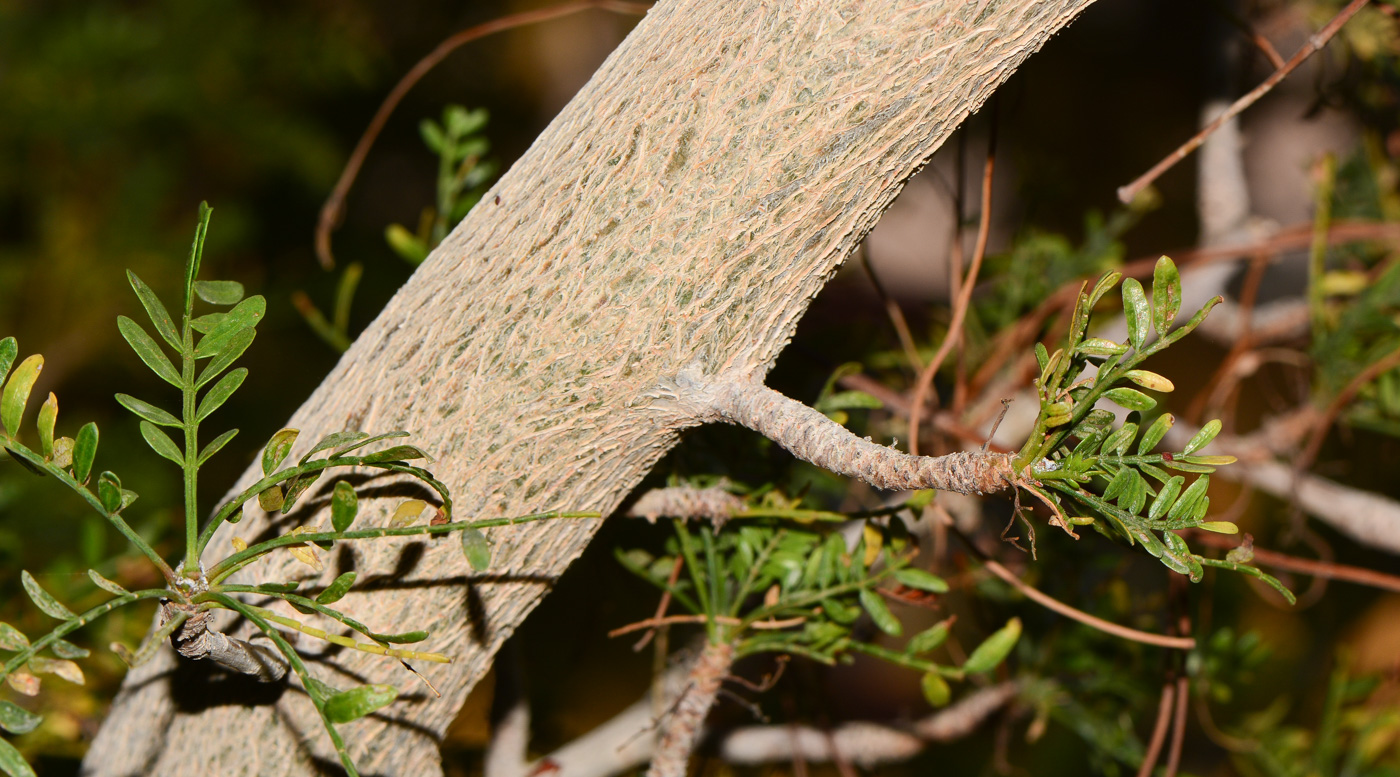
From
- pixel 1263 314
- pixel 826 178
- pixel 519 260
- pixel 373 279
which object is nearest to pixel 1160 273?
pixel 826 178

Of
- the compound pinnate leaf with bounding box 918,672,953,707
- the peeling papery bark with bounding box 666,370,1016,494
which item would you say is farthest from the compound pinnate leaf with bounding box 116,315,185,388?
the compound pinnate leaf with bounding box 918,672,953,707

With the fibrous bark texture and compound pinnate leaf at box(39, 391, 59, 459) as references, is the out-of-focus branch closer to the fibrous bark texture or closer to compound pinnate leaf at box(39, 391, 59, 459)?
the fibrous bark texture

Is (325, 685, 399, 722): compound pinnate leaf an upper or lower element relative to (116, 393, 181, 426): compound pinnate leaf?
lower

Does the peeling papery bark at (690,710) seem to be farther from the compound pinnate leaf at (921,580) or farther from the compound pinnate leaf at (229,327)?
the compound pinnate leaf at (229,327)

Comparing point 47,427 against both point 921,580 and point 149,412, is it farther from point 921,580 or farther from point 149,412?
point 921,580

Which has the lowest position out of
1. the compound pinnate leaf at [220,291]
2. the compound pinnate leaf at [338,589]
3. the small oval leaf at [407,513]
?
the compound pinnate leaf at [338,589]

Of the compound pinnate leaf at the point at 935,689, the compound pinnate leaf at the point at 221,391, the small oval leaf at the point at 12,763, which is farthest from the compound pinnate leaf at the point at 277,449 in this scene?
the compound pinnate leaf at the point at 935,689
